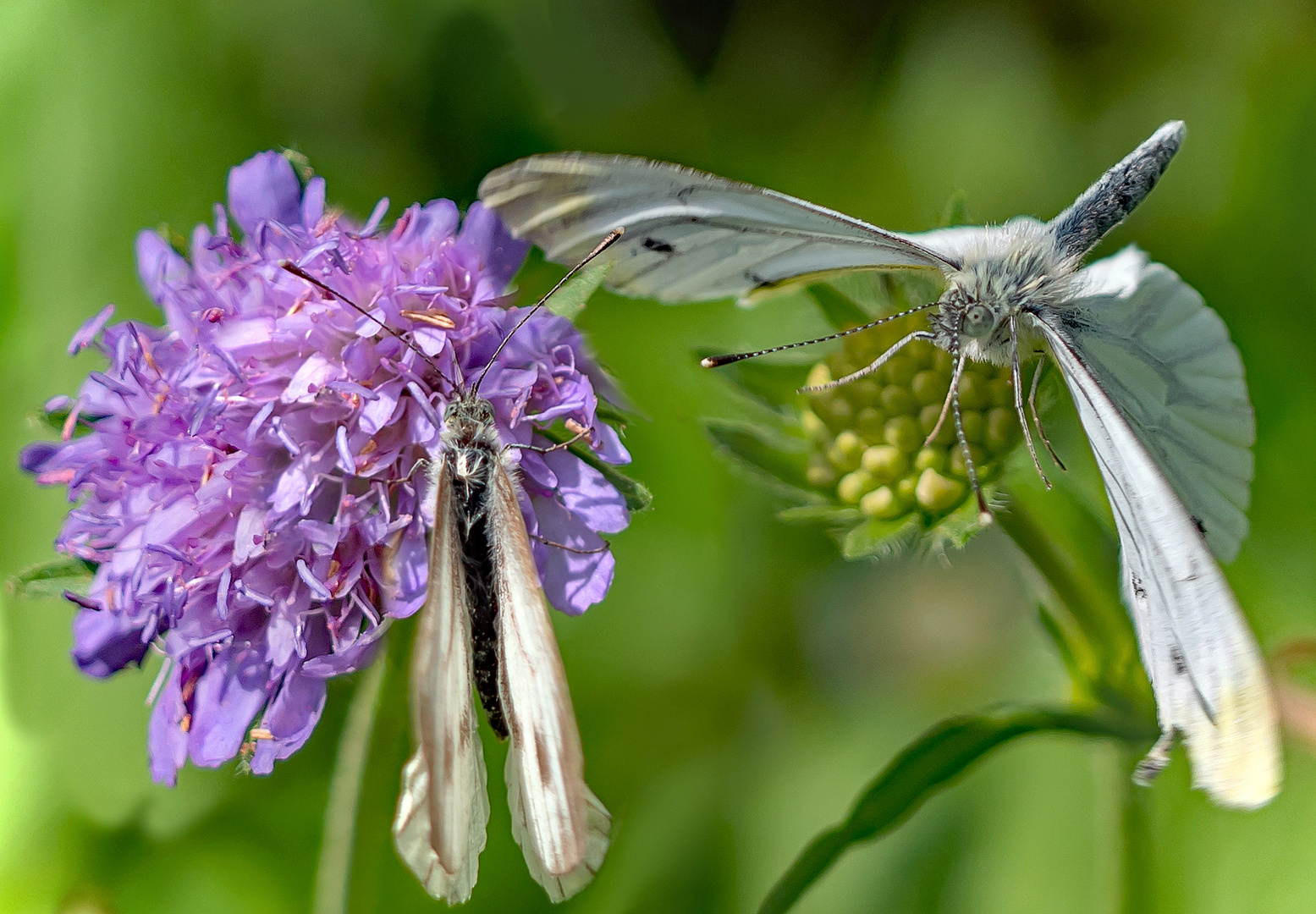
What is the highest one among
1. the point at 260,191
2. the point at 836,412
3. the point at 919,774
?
the point at 260,191

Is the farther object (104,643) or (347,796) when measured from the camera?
(347,796)

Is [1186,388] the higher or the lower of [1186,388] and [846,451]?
the lower

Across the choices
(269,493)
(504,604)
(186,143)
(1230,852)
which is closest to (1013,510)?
(504,604)

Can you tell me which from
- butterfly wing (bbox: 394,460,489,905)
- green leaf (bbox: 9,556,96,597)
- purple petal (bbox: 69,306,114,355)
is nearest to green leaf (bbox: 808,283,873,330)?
butterfly wing (bbox: 394,460,489,905)

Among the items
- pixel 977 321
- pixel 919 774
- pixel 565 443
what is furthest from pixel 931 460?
pixel 565 443

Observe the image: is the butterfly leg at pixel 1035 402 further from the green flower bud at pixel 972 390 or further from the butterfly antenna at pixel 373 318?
the butterfly antenna at pixel 373 318

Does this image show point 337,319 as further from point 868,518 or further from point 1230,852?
point 1230,852

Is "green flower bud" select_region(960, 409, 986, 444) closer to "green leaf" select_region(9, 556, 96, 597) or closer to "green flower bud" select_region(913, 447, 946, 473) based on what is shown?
"green flower bud" select_region(913, 447, 946, 473)

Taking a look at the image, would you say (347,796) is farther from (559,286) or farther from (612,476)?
(559,286)
